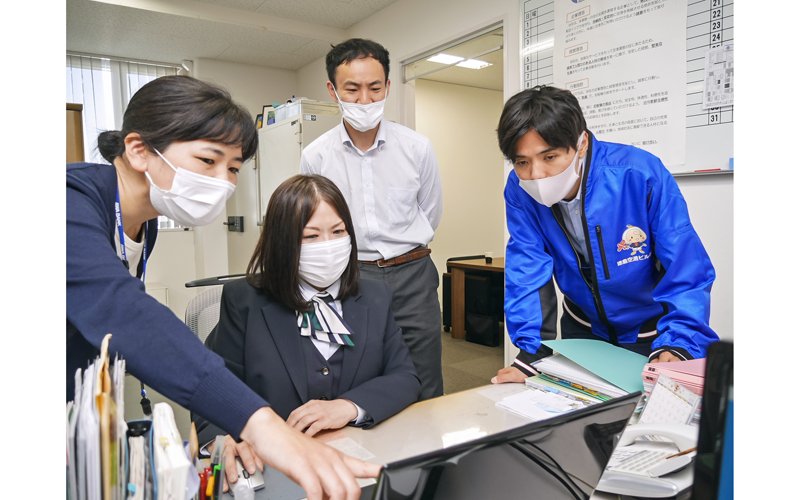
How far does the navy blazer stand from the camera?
1.14 m

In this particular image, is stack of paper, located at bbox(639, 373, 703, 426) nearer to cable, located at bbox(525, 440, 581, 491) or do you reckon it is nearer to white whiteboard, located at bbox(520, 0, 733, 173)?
cable, located at bbox(525, 440, 581, 491)

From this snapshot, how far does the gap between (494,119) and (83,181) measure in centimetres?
565

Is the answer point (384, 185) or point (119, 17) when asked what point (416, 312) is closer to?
point (384, 185)

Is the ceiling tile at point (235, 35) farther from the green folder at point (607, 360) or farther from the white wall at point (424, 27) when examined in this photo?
the green folder at point (607, 360)

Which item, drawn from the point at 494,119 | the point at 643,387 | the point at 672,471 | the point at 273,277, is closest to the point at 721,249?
the point at 643,387

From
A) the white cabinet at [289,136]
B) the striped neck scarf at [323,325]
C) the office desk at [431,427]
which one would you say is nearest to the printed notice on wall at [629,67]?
the office desk at [431,427]

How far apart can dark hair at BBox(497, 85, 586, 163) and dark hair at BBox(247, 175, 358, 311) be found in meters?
0.48

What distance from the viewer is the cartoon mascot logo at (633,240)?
1.28m

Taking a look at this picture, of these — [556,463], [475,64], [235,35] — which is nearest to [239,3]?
[235,35]

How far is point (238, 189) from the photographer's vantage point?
187 inches

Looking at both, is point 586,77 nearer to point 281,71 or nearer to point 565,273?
point 565,273

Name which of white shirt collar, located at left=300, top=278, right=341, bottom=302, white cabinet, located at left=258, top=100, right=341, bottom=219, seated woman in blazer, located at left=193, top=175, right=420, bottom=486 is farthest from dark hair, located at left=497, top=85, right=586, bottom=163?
white cabinet, located at left=258, top=100, right=341, bottom=219

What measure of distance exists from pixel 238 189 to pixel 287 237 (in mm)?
3837

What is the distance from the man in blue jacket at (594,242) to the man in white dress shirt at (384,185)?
520 mm
